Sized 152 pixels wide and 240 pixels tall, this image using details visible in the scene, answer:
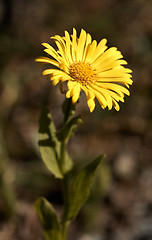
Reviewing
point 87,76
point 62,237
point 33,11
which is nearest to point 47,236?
point 62,237

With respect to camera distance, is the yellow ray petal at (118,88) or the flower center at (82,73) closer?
the yellow ray petal at (118,88)

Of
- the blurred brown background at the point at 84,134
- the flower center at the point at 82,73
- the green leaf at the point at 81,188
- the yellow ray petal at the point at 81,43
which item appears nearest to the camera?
the flower center at the point at 82,73

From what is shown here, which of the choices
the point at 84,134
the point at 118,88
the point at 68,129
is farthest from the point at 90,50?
the point at 84,134

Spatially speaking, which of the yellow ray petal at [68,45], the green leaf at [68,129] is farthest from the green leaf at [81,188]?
the yellow ray petal at [68,45]

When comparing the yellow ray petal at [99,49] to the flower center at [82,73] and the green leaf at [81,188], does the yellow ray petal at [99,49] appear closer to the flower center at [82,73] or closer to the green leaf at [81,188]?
the flower center at [82,73]

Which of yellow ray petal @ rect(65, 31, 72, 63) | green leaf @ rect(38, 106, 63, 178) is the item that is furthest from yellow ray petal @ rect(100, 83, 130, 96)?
green leaf @ rect(38, 106, 63, 178)

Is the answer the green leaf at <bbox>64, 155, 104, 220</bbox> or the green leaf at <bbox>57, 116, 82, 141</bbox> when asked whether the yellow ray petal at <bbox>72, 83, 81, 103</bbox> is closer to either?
the green leaf at <bbox>57, 116, 82, 141</bbox>
